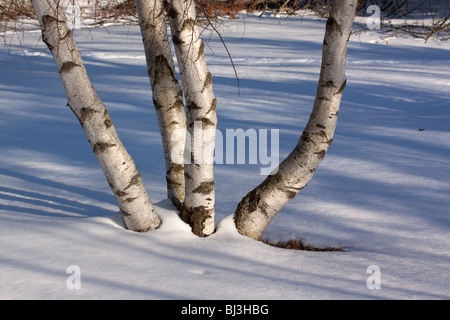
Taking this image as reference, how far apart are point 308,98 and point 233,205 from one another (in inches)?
172

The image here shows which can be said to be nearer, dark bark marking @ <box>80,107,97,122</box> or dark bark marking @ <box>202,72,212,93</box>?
dark bark marking @ <box>80,107,97,122</box>

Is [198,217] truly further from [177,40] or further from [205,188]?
[177,40]

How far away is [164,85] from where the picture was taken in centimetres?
362

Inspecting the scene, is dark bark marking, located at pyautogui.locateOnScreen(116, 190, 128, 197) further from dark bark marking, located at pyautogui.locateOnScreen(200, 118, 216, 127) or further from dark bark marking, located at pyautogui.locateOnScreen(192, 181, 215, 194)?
dark bark marking, located at pyautogui.locateOnScreen(200, 118, 216, 127)

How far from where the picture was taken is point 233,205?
4.70m

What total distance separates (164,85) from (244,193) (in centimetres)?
174

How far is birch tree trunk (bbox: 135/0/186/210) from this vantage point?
3.53 metres

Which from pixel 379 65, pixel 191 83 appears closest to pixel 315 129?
pixel 191 83

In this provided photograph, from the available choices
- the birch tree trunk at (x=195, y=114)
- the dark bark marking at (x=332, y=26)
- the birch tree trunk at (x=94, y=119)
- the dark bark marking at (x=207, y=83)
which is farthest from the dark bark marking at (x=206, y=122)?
the dark bark marking at (x=332, y=26)

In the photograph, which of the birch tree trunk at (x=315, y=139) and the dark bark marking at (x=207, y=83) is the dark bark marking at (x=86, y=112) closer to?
the dark bark marking at (x=207, y=83)

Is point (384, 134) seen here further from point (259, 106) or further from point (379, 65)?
point (379, 65)

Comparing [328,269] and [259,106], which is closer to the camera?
[328,269]

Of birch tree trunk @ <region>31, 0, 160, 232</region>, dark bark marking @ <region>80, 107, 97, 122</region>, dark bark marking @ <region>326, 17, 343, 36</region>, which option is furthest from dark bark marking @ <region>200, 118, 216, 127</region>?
dark bark marking @ <region>326, 17, 343, 36</region>

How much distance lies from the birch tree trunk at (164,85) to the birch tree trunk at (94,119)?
0.47m
